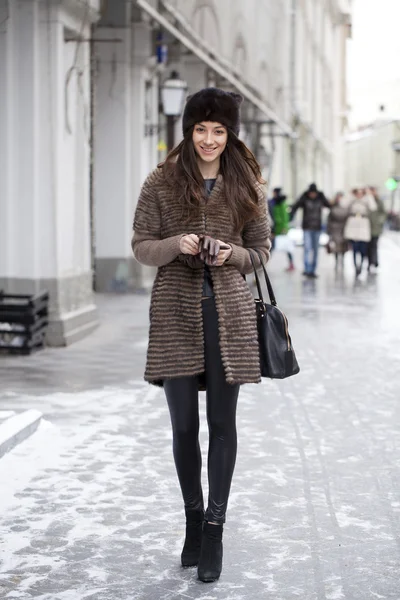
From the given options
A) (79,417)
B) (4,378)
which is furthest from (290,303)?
(79,417)

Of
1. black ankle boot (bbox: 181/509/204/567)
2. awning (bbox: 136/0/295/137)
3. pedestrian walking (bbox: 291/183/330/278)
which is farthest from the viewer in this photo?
pedestrian walking (bbox: 291/183/330/278)

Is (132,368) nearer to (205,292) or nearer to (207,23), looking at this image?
(205,292)

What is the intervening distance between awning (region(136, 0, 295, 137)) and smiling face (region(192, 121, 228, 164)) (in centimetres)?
1025

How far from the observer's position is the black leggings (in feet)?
16.0

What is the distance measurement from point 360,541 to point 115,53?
13.7 metres

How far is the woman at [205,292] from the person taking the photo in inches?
192

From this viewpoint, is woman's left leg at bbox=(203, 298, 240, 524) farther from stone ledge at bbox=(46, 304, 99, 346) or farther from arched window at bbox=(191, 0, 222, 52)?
arched window at bbox=(191, 0, 222, 52)

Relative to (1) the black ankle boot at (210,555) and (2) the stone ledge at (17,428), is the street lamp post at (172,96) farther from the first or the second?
(1) the black ankle boot at (210,555)

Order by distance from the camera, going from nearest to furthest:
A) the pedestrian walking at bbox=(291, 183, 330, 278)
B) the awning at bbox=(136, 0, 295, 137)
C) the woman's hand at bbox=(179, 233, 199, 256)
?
the woman's hand at bbox=(179, 233, 199, 256)
the awning at bbox=(136, 0, 295, 137)
the pedestrian walking at bbox=(291, 183, 330, 278)

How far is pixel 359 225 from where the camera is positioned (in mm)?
25672

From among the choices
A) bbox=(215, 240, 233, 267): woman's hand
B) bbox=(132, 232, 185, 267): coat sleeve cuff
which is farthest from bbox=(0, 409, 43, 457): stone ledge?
bbox=(215, 240, 233, 267): woman's hand

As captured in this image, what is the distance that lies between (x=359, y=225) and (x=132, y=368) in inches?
605

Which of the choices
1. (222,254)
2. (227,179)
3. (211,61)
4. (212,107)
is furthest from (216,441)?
(211,61)

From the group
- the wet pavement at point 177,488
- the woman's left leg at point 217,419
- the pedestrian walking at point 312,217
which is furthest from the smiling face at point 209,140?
the pedestrian walking at point 312,217
